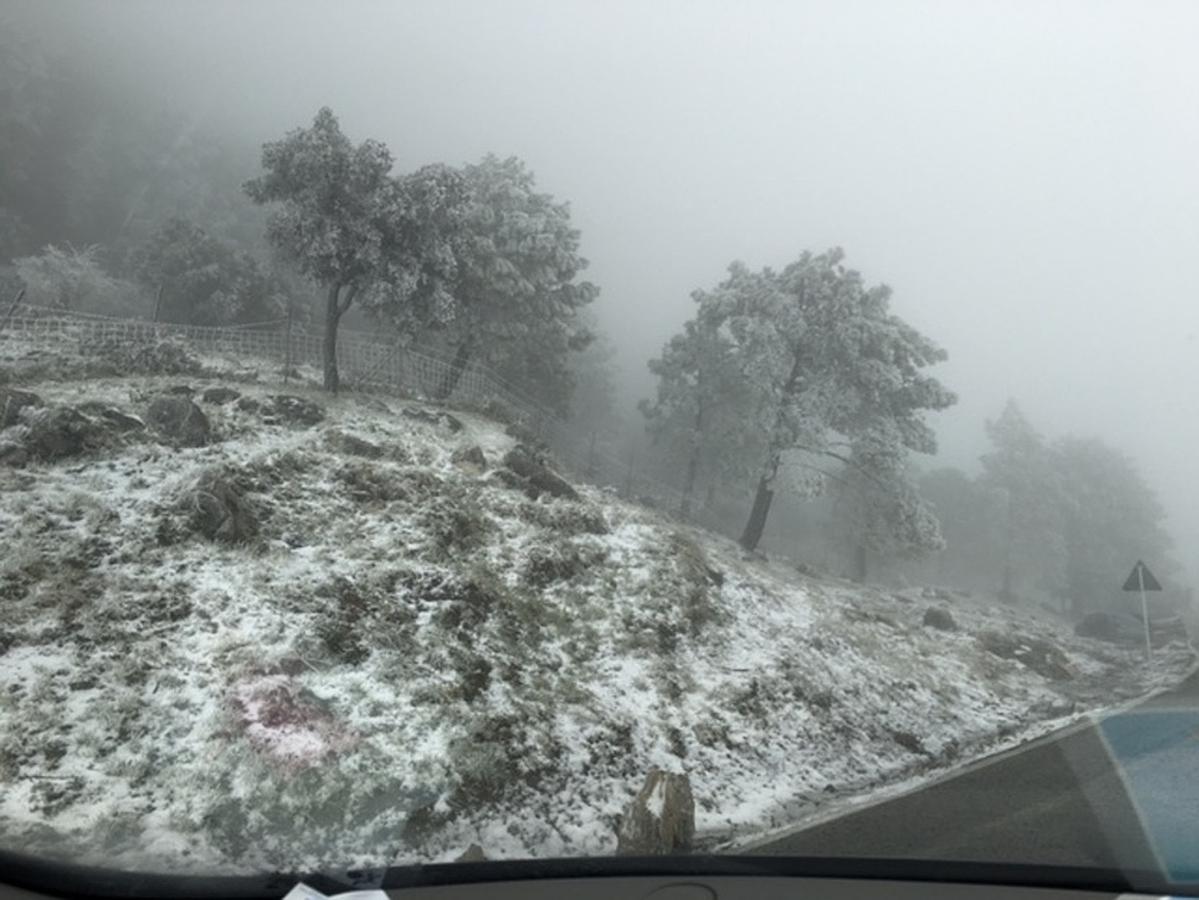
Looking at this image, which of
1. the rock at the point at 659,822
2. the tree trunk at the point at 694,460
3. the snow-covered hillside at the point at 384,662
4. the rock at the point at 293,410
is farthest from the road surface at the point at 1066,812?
the tree trunk at the point at 694,460

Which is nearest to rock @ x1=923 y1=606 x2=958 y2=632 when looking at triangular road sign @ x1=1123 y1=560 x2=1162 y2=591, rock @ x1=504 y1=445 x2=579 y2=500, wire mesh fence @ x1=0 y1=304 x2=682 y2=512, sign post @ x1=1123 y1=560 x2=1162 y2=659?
sign post @ x1=1123 y1=560 x2=1162 y2=659

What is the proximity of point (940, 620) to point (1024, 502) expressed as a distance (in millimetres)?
12027

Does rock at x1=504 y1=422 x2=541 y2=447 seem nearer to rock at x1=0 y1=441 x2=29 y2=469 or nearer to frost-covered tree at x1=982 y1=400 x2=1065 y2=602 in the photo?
rock at x1=0 y1=441 x2=29 y2=469

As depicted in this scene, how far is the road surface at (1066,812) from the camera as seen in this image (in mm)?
4004

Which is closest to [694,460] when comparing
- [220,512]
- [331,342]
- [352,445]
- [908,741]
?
[331,342]

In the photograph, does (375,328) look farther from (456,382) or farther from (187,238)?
(187,238)

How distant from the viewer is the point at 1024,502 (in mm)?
25766

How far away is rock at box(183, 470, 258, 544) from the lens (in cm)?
976

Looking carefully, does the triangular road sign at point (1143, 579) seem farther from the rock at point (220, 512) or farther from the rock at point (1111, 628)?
the rock at point (220, 512)

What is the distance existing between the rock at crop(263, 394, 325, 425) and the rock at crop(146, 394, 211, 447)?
1875 mm

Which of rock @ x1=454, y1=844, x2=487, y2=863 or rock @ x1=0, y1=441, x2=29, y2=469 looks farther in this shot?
rock @ x1=0, y1=441, x2=29, y2=469

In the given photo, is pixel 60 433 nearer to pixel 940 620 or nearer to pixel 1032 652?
pixel 940 620

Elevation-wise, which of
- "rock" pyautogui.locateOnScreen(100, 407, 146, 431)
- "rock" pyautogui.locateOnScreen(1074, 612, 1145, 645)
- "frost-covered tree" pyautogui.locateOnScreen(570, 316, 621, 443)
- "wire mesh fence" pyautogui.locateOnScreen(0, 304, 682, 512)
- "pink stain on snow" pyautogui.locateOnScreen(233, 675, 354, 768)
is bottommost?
"pink stain on snow" pyautogui.locateOnScreen(233, 675, 354, 768)

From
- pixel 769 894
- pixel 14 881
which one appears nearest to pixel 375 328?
pixel 14 881
